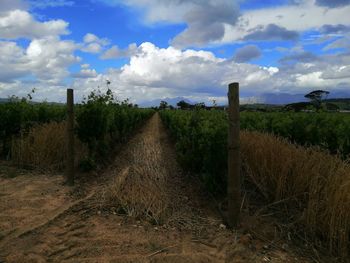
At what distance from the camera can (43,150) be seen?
956cm

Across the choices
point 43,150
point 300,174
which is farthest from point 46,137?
point 300,174

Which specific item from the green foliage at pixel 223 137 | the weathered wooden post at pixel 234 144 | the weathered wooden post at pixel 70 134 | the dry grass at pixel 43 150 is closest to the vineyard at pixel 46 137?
the dry grass at pixel 43 150

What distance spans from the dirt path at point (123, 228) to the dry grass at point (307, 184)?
1.97 ft

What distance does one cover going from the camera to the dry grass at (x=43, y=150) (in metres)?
9.52

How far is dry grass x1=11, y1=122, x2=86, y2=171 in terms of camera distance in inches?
375

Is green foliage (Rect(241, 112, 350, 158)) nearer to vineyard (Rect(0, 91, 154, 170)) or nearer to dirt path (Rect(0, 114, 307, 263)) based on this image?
dirt path (Rect(0, 114, 307, 263))

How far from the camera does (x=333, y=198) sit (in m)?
4.78

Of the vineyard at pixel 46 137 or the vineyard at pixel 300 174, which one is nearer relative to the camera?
the vineyard at pixel 300 174

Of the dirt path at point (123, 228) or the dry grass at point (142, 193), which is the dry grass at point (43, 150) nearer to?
the dirt path at point (123, 228)

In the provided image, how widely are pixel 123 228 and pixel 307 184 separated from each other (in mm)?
2663

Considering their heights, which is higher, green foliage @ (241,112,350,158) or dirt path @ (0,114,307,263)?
green foliage @ (241,112,350,158)

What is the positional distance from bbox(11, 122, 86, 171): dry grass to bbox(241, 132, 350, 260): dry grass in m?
4.58

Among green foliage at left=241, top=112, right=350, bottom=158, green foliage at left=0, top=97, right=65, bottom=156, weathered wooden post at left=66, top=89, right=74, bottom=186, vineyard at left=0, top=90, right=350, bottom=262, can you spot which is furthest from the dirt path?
green foliage at left=0, top=97, right=65, bottom=156

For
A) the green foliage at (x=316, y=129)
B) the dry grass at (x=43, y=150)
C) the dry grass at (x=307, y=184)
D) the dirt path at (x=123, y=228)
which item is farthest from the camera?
the dry grass at (x=43, y=150)
